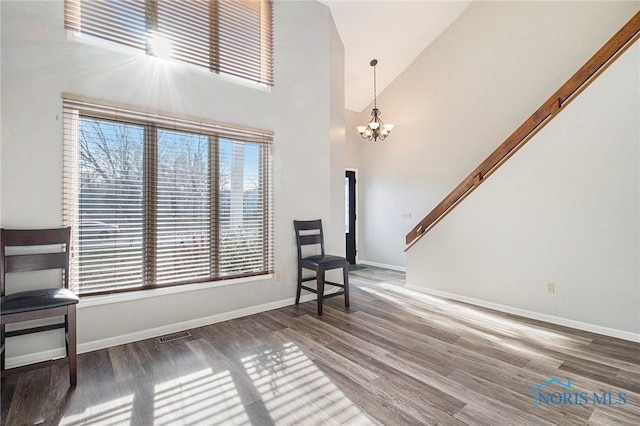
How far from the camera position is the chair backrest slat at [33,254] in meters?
2.25

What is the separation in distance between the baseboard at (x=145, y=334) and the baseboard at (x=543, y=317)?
2.17 metres

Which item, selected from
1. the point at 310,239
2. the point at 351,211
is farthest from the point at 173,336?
the point at 351,211

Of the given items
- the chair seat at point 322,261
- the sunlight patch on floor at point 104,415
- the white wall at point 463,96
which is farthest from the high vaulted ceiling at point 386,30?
the sunlight patch on floor at point 104,415

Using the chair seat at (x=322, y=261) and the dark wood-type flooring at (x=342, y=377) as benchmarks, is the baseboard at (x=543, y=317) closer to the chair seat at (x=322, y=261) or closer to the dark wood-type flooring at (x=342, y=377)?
the dark wood-type flooring at (x=342, y=377)

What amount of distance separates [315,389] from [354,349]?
68 centimetres

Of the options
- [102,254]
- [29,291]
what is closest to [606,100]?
[102,254]

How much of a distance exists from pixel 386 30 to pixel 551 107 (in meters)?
2.99

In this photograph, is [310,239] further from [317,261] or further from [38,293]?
[38,293]

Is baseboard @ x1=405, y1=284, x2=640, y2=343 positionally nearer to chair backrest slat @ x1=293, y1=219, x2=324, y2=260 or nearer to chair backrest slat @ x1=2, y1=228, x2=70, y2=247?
chair backrest slat @ x1=293, y1=219, x2=324, y2=260

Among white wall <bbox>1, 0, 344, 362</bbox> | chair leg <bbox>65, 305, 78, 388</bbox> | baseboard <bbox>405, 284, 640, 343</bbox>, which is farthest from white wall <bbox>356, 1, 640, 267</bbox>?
chair leg <bbox>65, 305, 78, 388</bbox>

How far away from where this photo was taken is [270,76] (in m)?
3.77

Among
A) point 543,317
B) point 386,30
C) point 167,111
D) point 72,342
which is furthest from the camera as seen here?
point 386,30

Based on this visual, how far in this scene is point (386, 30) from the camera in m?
5.12

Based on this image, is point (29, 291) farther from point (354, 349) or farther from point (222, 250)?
point (354, 349)
